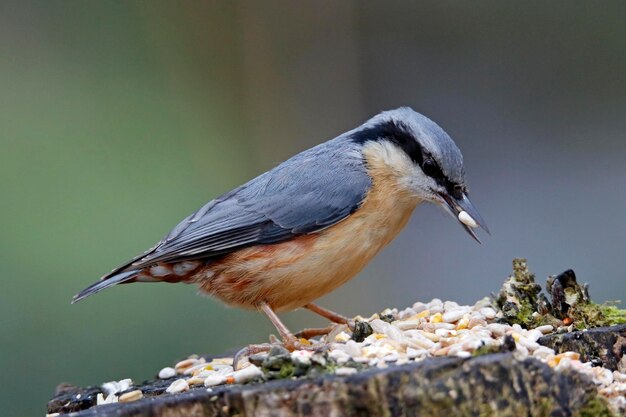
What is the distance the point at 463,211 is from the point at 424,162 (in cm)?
27

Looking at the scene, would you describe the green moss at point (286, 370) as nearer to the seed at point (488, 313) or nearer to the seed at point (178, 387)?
the seed at point (178, 387)

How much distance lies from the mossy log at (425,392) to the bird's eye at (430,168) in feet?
4.91

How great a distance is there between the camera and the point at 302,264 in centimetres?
354

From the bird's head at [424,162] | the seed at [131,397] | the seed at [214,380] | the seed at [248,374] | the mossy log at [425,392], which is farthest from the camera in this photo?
the bird's head at [424,162]

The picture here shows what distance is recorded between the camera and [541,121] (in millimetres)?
6867

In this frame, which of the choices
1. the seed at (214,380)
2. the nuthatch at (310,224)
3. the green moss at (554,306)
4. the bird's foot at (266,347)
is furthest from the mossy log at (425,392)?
the nuthatch at (310,224)

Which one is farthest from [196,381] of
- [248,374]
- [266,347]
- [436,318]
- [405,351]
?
[436,318]

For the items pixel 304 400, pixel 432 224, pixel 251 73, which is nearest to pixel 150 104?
pixel 251 73

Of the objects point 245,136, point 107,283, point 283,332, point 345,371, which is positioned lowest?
point 345,371

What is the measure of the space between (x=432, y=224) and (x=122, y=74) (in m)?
2.96

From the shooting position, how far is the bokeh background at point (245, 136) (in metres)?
5.59

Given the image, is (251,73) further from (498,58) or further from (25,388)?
(25,388)

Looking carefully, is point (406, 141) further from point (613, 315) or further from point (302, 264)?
point (613, 315)

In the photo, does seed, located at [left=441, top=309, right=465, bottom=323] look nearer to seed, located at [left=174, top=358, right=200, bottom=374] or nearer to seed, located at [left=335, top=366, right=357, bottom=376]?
seed, located at [left=335, top=366, right=357, bottom=376]
